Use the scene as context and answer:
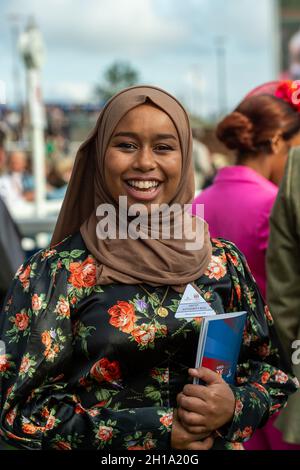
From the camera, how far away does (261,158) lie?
10.6 ft

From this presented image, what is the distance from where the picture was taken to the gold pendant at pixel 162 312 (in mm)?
1977

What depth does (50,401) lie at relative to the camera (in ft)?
6.38

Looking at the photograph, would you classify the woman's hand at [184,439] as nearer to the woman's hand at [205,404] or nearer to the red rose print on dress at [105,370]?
the woman's hand at [205,404]

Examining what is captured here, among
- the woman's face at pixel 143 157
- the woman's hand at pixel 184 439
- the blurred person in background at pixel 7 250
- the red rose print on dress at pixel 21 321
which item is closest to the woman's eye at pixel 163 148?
the woman's face at pixel 143 157

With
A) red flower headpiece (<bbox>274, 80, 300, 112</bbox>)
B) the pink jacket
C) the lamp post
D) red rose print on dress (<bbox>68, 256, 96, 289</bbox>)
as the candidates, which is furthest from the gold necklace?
the lamp post

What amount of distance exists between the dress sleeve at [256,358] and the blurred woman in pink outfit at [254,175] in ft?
2.73

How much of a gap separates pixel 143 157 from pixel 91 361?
1.85 ft

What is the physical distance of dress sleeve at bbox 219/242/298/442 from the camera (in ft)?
6.74

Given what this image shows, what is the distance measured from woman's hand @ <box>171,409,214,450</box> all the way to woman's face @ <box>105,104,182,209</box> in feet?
1.99

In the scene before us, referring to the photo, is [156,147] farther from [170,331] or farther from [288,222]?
[288,222]

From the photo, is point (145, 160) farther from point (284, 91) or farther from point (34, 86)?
point (34, 86)

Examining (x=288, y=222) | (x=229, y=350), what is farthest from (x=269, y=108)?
(x=229, y=350)
